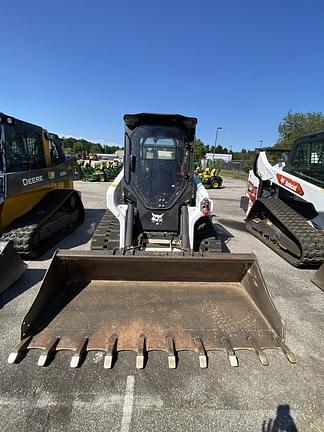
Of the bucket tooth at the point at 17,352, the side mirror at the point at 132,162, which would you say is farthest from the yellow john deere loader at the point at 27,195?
the side mirror at the point at 132,162

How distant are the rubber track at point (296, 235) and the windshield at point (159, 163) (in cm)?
243

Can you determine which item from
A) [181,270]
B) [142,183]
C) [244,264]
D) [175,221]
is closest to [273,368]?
[244,264]

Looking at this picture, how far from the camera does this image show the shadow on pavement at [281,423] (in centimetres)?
195

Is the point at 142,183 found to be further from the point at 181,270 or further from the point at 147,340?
the point at 147,340

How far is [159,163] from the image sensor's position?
4.92 meters

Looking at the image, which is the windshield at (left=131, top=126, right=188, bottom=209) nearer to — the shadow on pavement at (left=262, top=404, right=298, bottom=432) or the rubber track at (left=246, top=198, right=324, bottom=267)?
the rubber track at (left=246, top=198, right=324, bottom=267)

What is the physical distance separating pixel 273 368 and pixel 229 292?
903 millimetres

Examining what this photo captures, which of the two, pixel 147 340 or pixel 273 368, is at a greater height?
pixel 147 340

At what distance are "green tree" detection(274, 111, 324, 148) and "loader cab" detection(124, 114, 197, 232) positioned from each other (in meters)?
35.9

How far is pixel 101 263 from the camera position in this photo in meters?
3.19

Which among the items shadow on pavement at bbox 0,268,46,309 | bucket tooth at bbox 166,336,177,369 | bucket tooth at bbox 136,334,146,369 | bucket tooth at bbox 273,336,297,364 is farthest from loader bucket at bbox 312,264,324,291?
shadow on pavement at bbox 0,268,46,309

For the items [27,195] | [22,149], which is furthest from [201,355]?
[22,149]

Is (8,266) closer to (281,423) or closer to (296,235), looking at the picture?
(281,423)

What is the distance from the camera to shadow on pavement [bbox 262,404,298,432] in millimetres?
1952
